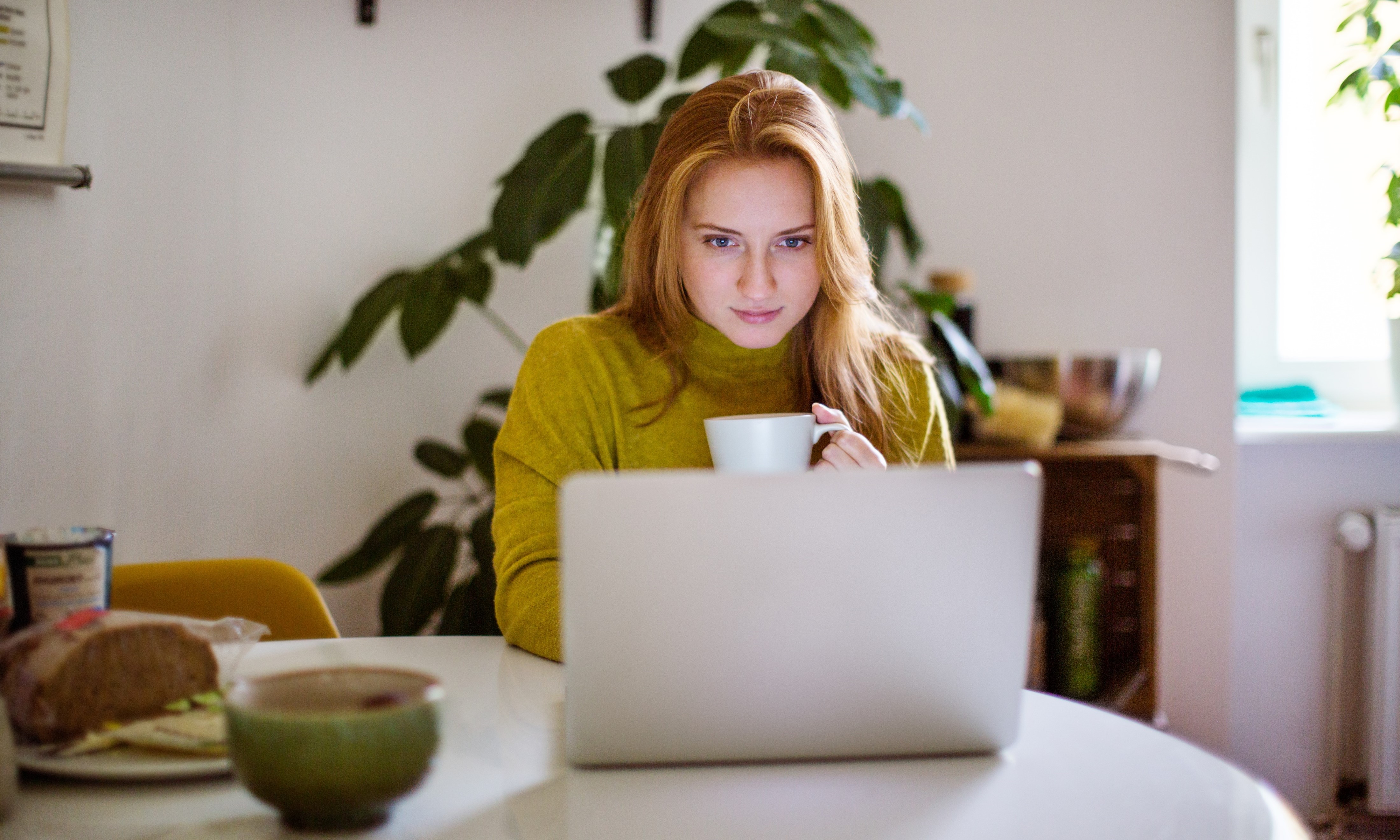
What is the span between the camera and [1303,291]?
8.17 feet

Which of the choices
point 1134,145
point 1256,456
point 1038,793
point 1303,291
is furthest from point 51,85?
point 1303,291

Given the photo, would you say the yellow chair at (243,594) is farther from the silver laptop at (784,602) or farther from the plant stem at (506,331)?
the plant stem at (506,331)

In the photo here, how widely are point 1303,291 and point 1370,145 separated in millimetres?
342

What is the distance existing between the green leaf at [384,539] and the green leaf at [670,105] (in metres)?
0.74

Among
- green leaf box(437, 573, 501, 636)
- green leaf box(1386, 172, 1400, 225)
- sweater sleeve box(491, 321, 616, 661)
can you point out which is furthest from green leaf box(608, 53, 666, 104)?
green leaf box(1386, 172, 1400, 225)

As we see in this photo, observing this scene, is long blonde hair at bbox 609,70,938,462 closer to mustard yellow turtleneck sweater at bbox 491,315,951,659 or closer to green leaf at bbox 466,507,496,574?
mustard yellow turtleneck sweater at bbox 491,315,951,659

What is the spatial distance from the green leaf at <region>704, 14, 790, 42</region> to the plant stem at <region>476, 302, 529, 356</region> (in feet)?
2.20

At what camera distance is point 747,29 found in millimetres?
1672

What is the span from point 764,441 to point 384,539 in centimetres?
122

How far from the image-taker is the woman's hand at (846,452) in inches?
33.4

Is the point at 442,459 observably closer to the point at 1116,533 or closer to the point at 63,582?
the point at 63,582

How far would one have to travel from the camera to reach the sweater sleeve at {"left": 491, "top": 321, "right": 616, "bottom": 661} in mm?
930

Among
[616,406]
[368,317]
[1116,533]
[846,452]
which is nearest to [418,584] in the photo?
[368,317]

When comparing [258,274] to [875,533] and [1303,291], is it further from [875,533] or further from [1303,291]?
[1303,291]
